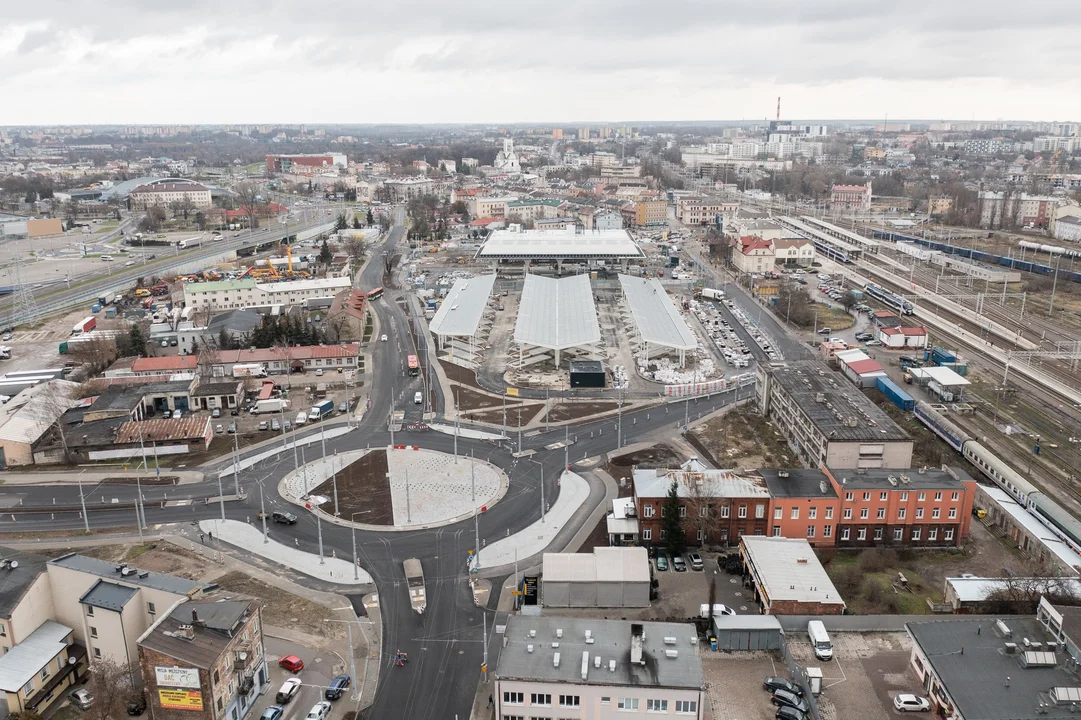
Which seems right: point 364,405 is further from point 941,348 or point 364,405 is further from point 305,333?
point 941,348

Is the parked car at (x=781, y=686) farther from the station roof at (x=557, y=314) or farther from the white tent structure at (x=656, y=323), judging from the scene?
the station roof at (x=557, y=314)

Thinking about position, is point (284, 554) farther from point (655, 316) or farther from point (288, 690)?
point (655, 316)

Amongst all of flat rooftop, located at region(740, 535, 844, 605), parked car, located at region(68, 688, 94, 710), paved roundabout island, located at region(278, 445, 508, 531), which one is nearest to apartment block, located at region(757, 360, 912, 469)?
flat rooftop, located at region(740, 535, 844, 605)

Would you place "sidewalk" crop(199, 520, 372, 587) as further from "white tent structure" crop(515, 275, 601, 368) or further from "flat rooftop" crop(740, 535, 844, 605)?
"white tent structure" crop(515, 275, 601, 368)

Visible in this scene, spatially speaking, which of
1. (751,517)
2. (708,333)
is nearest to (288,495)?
(751,517)

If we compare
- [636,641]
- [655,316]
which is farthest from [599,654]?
[655,316]

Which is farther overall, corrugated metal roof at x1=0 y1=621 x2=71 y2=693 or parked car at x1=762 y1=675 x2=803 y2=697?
corrugated metal roof at x1=0 y1=621 x2=71 y2=693
